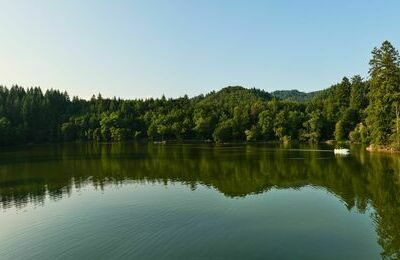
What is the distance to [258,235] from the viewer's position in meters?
32.1

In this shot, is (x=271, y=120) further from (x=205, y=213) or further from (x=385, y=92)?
(x=205, y=213)

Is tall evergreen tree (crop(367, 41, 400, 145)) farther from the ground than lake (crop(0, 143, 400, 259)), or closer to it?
farther from the ground

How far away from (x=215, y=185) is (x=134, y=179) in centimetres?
1433

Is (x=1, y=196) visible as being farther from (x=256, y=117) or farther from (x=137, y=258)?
(x=256, y=117)

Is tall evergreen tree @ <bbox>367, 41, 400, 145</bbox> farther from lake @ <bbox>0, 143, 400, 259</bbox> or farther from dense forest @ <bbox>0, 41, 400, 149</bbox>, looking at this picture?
lake @ <bbox>0, 143, 400, 259</bbox>

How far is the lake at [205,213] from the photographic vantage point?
29203 millimetres

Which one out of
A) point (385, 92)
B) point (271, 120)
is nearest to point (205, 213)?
point (385, 92)

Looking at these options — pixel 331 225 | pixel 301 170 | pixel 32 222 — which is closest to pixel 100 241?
pixel 32 222

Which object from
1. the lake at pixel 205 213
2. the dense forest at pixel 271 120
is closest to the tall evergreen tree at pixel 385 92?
the dense forest at pixel 271 120

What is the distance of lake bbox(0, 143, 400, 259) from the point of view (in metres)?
29.2

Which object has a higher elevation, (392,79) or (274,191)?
(392,79)

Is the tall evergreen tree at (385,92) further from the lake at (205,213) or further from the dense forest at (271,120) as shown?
the lake at (205,213)

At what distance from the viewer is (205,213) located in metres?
40.0

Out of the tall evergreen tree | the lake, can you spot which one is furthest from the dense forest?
the lake
